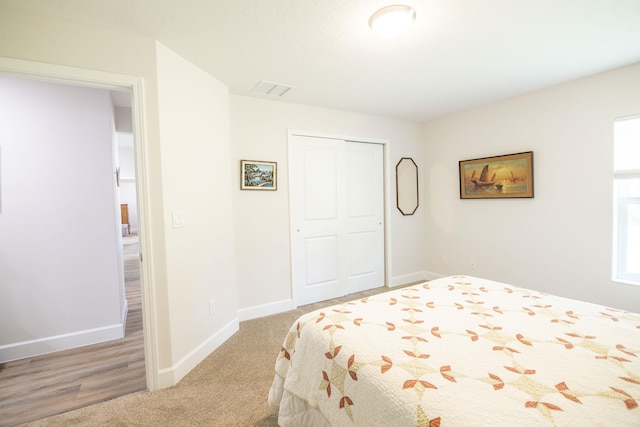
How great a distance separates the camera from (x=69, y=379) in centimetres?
202

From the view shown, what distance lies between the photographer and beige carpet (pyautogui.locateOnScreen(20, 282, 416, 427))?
1595 mm

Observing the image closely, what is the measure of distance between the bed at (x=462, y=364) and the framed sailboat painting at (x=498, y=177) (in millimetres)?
1878

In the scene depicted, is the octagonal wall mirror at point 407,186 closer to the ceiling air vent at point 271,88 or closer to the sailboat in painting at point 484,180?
the sailboat in painting at point 484,180

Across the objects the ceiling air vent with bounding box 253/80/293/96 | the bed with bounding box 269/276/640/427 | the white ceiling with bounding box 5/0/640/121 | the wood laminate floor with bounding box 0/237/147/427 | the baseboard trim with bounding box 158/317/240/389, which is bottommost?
the wood laminate floor with bounding box 0/237/147/427

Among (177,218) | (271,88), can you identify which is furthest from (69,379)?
(271,88)

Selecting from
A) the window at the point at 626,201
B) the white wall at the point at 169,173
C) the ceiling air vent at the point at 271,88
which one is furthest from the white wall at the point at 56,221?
the window at the point at 626,201

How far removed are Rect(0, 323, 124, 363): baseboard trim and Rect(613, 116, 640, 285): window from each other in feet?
15.8

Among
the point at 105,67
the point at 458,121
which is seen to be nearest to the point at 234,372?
the point at 105,67

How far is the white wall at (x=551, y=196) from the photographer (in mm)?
2494

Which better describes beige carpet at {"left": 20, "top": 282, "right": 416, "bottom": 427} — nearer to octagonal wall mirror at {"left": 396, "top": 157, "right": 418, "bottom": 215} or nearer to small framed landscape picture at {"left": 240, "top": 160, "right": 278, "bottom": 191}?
Answer: small framed landscape picture at {"left": 240, "top": 160, "right": 278, "bottom": 191}

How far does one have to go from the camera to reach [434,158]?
4031 millimetres

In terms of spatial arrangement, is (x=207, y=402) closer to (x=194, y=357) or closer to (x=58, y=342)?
(x=194, y=357)

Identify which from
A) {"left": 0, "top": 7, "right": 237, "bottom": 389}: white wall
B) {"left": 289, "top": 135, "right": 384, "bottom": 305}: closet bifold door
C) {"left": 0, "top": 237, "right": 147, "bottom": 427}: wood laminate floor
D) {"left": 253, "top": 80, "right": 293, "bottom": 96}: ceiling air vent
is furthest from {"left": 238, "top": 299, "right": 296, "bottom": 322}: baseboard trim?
{"left": 253, "top": 80, "right": 293, "bottom": 96}: ceiling air vent

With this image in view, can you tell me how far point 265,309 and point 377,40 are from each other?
280cm
